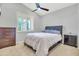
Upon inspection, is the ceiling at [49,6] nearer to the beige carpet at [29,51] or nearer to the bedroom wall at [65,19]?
the bedroom wall at [65,19]

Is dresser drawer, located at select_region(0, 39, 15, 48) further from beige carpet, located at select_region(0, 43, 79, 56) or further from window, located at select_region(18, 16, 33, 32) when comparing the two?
window, located at select_region(18, 16, 33, 32)

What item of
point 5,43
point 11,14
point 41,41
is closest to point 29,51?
point 41,41

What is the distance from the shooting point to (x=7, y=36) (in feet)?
3.77

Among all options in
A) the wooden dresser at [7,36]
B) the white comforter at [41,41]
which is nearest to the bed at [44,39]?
the white comforter at [41,41]

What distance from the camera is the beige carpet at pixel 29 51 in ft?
3.62

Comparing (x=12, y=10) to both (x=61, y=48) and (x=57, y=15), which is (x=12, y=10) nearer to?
(x=57, y=15)

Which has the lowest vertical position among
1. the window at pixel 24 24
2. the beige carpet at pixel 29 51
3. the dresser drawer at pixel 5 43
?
the beige carpet at pixel 29 51

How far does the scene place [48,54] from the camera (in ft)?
3.61

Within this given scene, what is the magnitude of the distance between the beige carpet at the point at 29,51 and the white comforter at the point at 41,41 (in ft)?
0.21

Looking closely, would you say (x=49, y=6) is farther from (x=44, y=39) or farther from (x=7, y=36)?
(x=7, y=36)

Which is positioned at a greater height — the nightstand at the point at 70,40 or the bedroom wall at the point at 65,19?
the bedroom wall at the point at 65,19

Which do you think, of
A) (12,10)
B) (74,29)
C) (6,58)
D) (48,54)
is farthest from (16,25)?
(74,29)

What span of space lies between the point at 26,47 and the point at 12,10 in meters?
0.45

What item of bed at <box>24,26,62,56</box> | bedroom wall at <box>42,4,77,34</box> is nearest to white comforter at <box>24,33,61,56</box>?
bed at <box>24,26,62,56</box>
